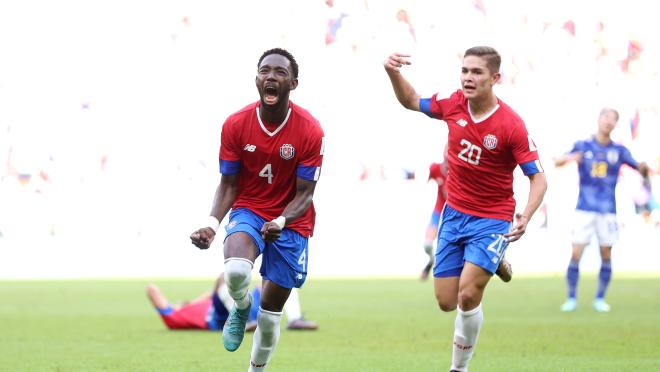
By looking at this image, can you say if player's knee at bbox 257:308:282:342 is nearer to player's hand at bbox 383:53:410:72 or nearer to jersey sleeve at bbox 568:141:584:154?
player's hand at bbox 383:53:410:72

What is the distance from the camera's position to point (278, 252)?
7.00 m

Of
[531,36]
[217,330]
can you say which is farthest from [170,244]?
[217,330]

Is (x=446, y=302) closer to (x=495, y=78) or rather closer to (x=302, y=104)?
(x=495, y=78)

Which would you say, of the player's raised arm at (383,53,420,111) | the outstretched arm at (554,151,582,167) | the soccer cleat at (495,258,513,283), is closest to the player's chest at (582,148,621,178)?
the outstretched arm at (554,151,582,167)

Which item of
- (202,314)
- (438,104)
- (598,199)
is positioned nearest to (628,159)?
(598,199)

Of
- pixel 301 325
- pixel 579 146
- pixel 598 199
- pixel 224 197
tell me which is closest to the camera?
pixel 224 197

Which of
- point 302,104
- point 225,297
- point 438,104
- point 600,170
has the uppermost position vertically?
point 438,104

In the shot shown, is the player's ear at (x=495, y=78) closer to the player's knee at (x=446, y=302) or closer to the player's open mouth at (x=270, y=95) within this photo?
the player's knee at (x=446, y=302)

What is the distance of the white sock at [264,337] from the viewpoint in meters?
6.94

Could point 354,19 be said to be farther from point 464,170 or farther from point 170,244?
point 464,170

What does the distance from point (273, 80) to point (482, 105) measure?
5.30ft

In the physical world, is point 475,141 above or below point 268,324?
above

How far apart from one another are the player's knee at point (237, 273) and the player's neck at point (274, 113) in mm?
937

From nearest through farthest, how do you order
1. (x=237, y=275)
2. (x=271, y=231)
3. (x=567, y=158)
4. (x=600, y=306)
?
(x=271, y=231)
(x=237, y=275)
(x=567, y=158)
(x=600, y=306)
